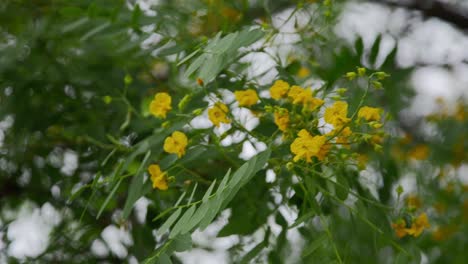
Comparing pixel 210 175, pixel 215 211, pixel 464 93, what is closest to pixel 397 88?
pixel 210 175

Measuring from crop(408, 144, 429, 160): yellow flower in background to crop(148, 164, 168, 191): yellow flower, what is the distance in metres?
0.98

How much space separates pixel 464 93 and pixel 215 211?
4.66ft

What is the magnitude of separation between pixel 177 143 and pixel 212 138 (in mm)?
76

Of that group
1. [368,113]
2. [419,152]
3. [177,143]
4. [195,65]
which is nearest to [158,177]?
[177,143]

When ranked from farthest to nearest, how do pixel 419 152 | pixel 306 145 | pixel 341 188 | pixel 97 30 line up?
pixel 419 152 < pixel 97 30 < pixel 341 188 < pixel 306 145

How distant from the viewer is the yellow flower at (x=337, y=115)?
872mm

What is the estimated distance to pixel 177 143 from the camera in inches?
37.9

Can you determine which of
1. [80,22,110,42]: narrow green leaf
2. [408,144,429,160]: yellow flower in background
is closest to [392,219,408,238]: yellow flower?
[80,22,110,42]: narrow green leaf

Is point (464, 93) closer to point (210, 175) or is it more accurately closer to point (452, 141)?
point (452, 141)

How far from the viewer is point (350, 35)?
182 centimetres

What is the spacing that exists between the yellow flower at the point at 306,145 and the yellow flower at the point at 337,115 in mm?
30

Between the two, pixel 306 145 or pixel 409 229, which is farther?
pixel 409 229

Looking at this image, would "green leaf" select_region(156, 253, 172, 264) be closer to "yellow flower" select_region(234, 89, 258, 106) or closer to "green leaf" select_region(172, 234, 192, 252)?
"green leaf" select_region(172, 234, 192, 252)

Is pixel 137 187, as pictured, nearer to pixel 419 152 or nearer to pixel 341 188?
pixel 341 188
